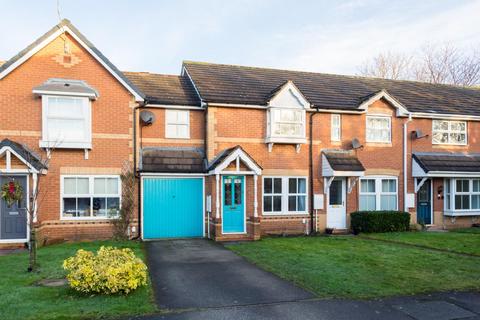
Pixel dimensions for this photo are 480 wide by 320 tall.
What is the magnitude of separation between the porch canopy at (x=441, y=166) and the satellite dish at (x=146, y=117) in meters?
12.0

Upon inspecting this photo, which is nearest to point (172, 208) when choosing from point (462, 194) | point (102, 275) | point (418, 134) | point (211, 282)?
point (211, 282)

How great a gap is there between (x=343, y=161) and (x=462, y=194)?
6808mm

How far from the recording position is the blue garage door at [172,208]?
15555mm

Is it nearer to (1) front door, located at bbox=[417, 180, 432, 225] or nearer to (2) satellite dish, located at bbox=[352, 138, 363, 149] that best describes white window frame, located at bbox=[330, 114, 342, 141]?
(2) satellite dish, located at bbox=[352, 138, 363, 149]

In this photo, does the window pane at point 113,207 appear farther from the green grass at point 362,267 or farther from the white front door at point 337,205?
the white front door at point 337,205

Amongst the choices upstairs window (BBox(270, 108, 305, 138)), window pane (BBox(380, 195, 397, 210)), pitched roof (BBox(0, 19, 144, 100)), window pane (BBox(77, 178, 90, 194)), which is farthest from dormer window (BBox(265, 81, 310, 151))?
window pane (BBox(77, 178, 90, 194))

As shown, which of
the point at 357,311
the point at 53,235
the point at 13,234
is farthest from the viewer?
the point at 53,235

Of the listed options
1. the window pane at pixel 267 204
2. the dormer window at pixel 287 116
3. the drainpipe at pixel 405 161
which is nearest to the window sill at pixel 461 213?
the drainpipe at pixel 405 161

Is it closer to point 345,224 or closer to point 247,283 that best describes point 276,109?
point 345,224

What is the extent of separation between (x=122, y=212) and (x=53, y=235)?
2.46 meters

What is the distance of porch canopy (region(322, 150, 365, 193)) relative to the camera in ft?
55.0

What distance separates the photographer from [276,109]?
55.2 ft

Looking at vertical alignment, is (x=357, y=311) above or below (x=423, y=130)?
below

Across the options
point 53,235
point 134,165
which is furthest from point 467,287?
point 53,235
